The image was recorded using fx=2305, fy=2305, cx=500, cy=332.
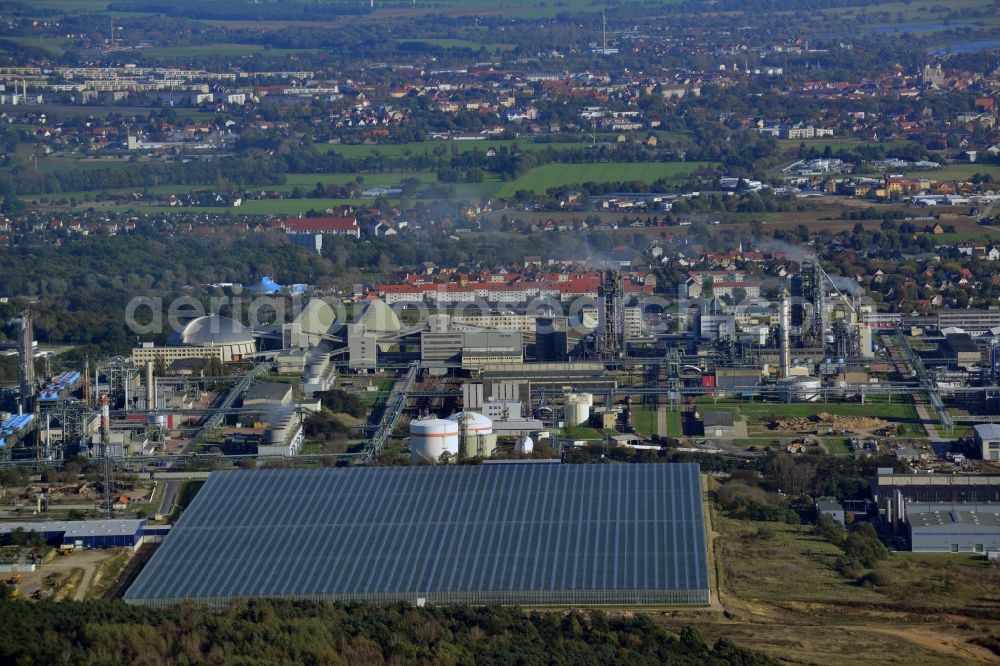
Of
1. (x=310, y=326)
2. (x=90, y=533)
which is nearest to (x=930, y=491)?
(x=90, y=533)

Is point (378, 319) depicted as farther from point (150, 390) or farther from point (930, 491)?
point (930, 491)

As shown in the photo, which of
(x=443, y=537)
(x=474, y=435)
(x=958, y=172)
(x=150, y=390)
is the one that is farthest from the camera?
(x=958, y=172)

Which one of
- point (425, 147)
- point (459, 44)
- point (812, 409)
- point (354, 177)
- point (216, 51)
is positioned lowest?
point (459, 44)

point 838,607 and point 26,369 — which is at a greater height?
point 26,369

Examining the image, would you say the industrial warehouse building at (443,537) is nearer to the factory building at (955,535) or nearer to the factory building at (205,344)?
the factory building at (955,535)

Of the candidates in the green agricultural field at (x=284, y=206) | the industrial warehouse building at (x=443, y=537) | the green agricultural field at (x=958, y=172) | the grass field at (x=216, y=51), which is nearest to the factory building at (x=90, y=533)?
the industrial warehouse building at (x=443, y=537)

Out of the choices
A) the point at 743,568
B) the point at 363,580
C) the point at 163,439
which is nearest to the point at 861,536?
the point at 743,568

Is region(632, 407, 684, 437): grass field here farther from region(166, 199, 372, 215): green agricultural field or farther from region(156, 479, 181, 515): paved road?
region(166, 199, 372, 215): green agricultural field
